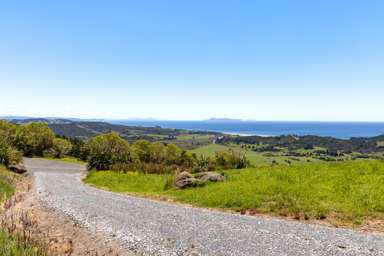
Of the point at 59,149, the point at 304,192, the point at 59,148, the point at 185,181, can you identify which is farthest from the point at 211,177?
the point at 59,148

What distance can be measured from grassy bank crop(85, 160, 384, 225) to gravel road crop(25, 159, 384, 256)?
6.25 ft

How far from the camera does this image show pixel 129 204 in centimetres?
1923

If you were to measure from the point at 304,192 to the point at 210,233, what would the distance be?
325 inches

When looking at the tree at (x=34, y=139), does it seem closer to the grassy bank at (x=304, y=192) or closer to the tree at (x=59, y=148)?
the tree at (x=59, y=148)

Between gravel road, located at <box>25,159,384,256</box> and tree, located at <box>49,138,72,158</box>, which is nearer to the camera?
gravel road, located at <box>25,159,384,256</box>

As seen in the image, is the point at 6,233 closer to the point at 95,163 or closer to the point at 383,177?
the point at 383,177

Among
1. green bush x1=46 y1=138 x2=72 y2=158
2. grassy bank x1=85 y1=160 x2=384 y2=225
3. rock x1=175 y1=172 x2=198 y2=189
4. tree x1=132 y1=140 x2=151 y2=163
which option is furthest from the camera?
green bush x1=46 y1=138 x2=72 y2=158

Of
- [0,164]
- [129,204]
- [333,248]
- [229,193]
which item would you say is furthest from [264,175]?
[0,164]

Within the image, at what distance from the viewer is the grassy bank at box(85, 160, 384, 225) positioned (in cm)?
1605

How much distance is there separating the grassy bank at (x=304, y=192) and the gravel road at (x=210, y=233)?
6.25 ft

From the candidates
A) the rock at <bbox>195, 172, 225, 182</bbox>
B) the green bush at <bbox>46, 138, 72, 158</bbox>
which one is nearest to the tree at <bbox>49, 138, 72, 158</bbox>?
the green bush at <bbox>46, 138, 72, 158</bbox>

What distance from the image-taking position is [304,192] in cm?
1891

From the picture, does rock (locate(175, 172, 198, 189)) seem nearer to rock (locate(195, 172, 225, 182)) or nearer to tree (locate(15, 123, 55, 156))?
rock (locate(195, 172, 225, 182))

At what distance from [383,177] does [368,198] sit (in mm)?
4212
